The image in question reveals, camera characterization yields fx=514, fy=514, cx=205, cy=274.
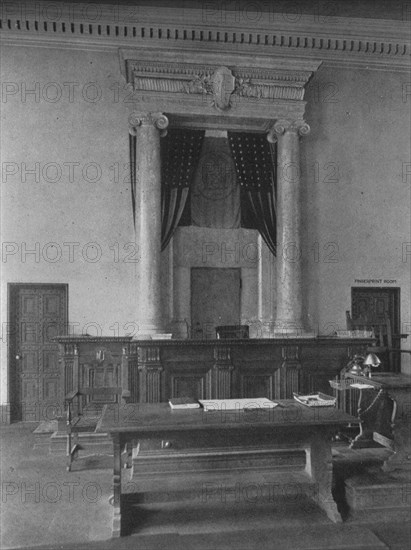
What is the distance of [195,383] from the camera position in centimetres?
645

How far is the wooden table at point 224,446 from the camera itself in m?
3.88

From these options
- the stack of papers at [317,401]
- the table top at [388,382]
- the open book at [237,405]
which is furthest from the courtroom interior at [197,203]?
the open book at [237,405]

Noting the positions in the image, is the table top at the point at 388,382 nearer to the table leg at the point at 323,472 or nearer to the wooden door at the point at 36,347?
the table leg at the point at 323,472

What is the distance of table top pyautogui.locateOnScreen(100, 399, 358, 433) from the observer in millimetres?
3816

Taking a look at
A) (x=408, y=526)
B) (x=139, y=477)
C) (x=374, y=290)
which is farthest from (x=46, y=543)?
(x=374, y=290)

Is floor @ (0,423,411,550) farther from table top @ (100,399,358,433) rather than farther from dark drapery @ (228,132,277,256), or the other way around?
dark drapery @ (228,132,277,256)

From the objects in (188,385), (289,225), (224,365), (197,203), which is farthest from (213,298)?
(188,385)

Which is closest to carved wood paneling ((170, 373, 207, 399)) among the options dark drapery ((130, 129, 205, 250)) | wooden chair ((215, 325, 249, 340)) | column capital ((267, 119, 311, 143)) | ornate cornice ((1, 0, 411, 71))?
wooden chair ((215, 325, 249, 340))

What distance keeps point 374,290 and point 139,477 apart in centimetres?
580

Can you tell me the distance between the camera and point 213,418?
3.98m

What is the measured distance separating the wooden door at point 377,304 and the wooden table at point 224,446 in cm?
426

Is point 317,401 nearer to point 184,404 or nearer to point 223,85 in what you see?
point 184,404

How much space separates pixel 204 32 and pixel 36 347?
18.9 feet

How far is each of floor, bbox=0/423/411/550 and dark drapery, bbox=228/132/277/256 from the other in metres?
4.29
